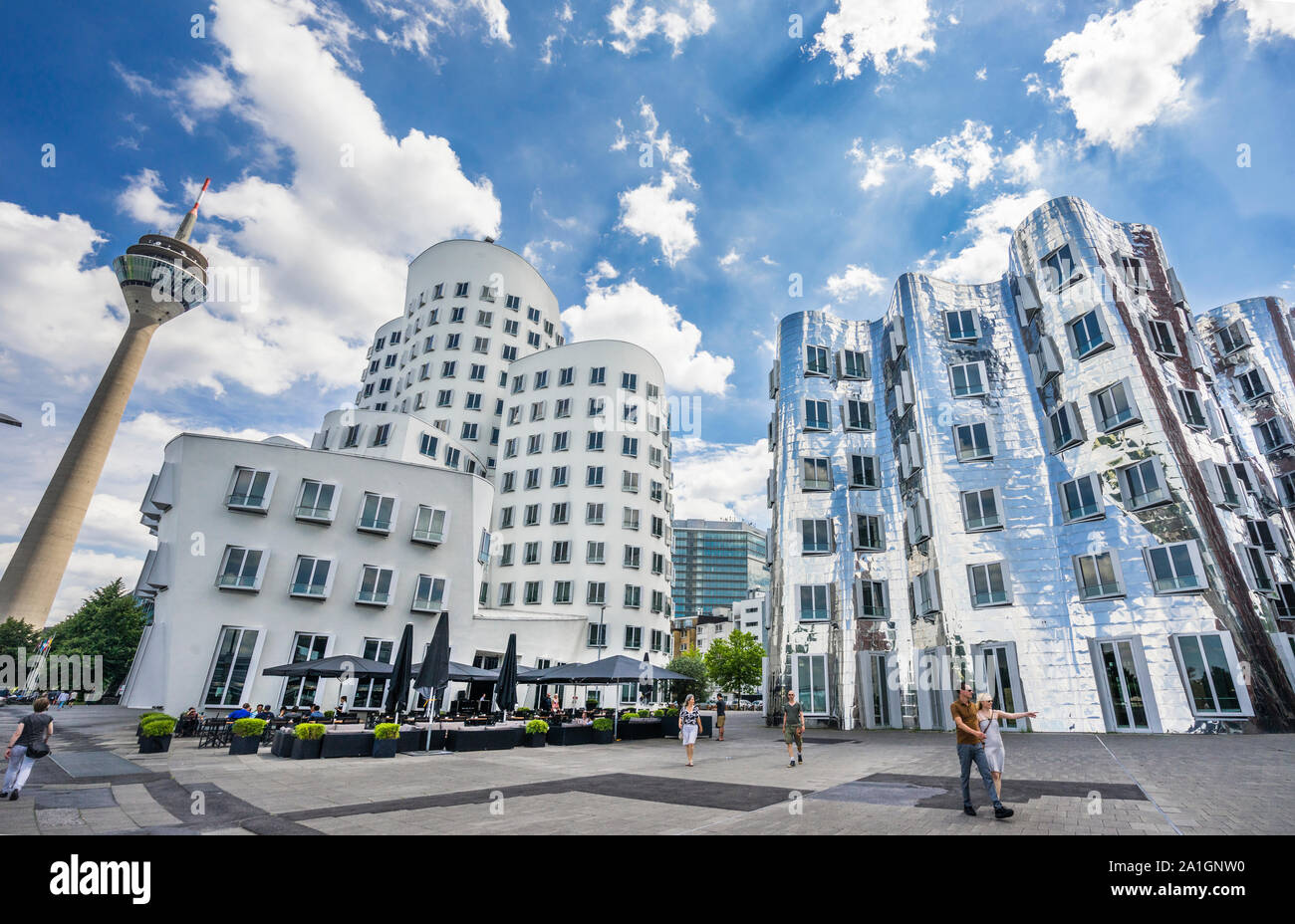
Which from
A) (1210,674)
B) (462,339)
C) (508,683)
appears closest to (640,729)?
(508,683)

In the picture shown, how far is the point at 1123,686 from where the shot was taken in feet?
81.4

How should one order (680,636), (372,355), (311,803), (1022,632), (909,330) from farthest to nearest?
(680,636), (372,355), (909,330), (1022,632), (311,803)

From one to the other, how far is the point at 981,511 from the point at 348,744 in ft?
95.8

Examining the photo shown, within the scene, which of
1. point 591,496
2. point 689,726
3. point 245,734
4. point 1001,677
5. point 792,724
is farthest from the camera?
point 591,496

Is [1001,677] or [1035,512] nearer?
[1001,677]

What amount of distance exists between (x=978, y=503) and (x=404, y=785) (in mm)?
28908

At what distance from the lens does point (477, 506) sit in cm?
3678

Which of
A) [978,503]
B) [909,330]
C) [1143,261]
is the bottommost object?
[978,503]

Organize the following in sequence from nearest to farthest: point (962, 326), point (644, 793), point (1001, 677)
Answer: point (644, 793) → point (1001, 677) → point (962, 326)

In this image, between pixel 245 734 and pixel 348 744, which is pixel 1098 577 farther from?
pixel 245 734

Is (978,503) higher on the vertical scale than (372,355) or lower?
lower

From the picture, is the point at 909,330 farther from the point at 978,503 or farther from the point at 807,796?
the point at 807,796

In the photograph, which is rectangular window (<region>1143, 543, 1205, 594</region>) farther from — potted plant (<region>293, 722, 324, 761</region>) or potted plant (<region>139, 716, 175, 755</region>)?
potted plant (<region>139, 716, 175, 755</region>)
